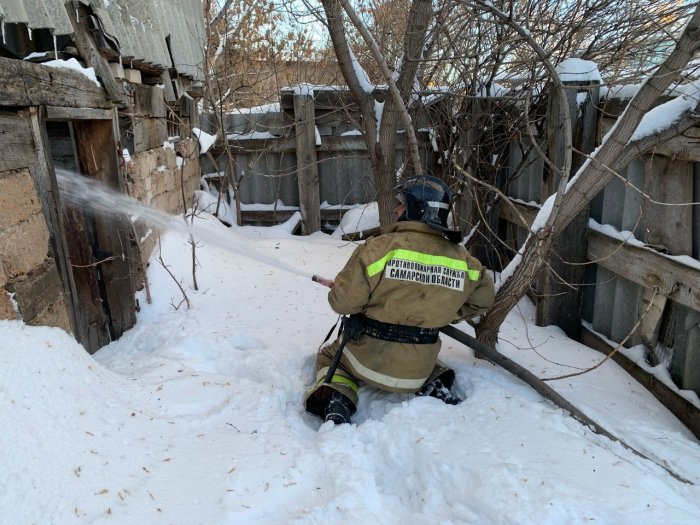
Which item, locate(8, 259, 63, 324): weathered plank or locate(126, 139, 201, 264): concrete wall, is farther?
locate(126, 139, 201, 264): concrete wall

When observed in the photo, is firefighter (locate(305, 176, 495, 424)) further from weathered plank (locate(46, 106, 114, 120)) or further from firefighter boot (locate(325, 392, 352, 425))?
weathered plank (locate(46, 106, 114, 120))

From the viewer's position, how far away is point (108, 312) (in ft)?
14.3

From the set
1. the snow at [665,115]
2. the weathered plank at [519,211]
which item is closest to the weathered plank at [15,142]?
the snow at [665,115]

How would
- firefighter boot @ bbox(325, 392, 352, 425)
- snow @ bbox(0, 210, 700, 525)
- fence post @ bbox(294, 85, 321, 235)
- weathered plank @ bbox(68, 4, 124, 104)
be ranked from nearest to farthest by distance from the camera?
snow @ bbox(0, 210, 700, 525) → firefighter boot @ bbox(325, 392, 352, 425) → weathered plank @ bbox(68, 4, 124, 104) → fence post @ bbox(294, 85, 321, 235)

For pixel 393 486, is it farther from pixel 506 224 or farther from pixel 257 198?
pixel 257 198

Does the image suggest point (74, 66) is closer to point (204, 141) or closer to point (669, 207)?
point (669, 207)

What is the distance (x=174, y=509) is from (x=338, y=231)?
6.64m

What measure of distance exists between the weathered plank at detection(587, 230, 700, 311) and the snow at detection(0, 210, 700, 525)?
0.70 metres

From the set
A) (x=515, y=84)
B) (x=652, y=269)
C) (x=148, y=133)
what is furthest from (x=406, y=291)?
(x=148, y=133)

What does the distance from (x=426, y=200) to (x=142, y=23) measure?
360cm

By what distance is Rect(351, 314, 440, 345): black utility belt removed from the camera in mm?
3197

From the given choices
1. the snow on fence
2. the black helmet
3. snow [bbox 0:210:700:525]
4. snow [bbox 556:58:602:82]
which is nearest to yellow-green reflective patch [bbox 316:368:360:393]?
snow [bbox 0:210:700:525]

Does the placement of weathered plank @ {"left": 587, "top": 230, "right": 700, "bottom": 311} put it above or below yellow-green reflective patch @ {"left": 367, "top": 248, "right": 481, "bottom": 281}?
below

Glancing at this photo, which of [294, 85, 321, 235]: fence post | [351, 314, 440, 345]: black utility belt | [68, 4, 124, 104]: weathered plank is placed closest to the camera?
[351, 314, 440, 345]: black utility belt
